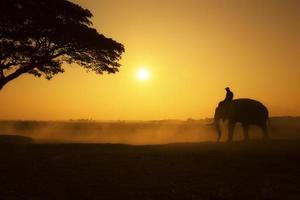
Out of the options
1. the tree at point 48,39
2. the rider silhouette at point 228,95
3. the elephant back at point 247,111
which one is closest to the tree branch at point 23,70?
the tree at point 48,39

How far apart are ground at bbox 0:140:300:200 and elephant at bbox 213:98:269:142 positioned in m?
8.98

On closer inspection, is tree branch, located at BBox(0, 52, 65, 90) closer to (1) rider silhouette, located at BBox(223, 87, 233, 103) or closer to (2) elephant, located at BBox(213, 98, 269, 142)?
(1) rider silhouette, located at BBox(223, 87, 233, 103)

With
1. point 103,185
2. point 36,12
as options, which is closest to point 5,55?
point 36,12

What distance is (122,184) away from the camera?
15.6 meters

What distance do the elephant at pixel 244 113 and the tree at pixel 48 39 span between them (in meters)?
8.27

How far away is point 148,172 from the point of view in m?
17.1

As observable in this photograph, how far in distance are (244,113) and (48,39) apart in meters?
14.0

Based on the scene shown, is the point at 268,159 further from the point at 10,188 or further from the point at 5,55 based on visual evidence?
the point at 5,55

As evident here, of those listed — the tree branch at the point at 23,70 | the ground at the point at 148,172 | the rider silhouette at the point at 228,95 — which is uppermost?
the tree branch at the point at 23,70

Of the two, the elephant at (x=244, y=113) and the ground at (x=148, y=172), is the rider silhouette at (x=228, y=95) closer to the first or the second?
the elephant at (x=244, y=113)

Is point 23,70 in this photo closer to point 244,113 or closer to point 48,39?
point 48,39

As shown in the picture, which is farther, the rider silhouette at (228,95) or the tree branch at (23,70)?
the rider silhouette at (228,95)

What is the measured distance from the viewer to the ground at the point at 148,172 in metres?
14.7

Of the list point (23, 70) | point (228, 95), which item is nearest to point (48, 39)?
point (23, 70)
